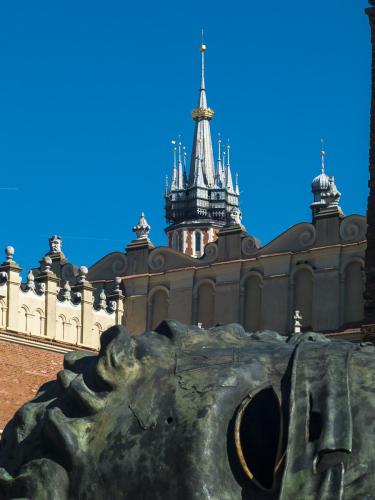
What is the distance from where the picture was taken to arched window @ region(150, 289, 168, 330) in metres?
54.2

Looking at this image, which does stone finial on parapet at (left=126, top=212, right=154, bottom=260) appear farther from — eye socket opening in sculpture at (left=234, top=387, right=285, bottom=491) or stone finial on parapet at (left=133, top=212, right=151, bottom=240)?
eye socket opening in sculpture at (left=234, top=387, right=285, bottom=491)

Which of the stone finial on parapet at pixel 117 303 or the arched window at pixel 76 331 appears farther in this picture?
the stone finial on parapet at pixel 117 303

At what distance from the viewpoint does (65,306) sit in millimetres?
49688

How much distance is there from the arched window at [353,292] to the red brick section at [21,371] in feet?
28.1

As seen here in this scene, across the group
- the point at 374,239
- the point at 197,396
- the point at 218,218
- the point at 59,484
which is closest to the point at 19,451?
the point at 59,484

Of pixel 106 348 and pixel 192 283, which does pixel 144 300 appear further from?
pixel 106 348

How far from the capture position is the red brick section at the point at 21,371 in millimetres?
45781

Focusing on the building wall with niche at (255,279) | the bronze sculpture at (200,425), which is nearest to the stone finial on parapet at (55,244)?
the building wall with niche at (255,279)

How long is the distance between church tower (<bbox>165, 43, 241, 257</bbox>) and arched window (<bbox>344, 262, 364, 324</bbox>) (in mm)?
27787

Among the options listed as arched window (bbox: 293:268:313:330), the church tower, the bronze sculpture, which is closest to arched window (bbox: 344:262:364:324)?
Answer: arched window (bbox: 293:268:313:330)

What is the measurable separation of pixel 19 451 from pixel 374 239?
74.3 feet

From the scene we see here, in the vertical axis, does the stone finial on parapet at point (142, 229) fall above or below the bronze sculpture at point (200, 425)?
above

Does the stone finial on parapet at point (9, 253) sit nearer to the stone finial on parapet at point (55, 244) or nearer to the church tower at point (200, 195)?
the stone finial on parapet at point (55, 244)

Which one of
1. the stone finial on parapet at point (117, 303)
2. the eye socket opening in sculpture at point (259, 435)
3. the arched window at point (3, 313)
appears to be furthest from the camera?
the stone finial on parapet at point (117, 303)
